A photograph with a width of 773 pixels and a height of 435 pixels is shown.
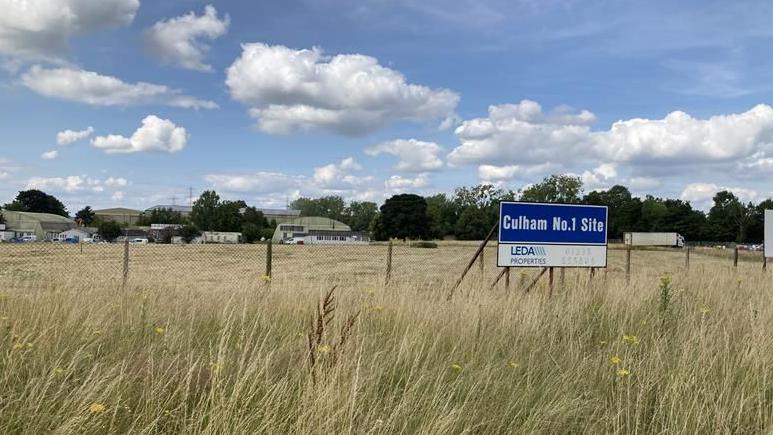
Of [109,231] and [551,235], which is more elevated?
[551,235]

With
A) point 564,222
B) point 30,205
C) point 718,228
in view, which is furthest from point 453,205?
point 564,222

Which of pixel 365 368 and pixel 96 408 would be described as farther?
pixel 365 368

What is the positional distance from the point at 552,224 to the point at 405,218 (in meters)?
119

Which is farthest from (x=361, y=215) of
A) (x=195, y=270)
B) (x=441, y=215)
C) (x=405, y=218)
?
(x=195, y=270)

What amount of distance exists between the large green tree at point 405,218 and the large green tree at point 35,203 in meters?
84.2

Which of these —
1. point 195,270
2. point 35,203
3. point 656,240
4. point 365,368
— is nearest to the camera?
point 365,368

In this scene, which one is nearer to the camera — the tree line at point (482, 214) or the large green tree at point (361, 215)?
the tree line at point (482, 214)

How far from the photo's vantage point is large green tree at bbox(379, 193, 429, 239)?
128 m

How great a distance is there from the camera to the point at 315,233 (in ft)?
442

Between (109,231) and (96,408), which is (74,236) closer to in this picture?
(109,231)

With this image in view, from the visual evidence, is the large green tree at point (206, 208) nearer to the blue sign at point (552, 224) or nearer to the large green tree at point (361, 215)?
the large green tree at point (361, 215)

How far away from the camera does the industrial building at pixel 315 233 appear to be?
110 meters

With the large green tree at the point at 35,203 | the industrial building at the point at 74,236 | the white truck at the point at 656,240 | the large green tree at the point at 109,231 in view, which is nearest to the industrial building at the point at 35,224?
the industrial building at the point at 74,236

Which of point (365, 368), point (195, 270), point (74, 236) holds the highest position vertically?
point (365, 368)
